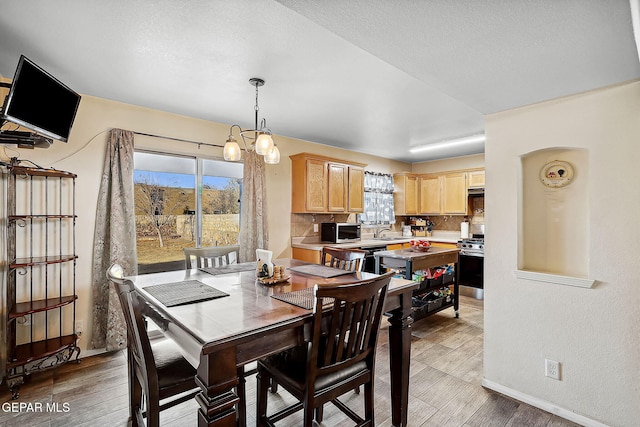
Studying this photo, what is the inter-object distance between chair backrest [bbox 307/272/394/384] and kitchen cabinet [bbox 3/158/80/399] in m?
2.41

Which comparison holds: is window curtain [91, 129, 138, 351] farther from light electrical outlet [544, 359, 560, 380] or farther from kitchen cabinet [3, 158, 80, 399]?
light electrical outlet [544, 359, 560, 380]

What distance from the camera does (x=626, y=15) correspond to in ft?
4.09

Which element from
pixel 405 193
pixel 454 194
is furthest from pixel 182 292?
pixel 454 194

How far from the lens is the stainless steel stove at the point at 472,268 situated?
4.82m

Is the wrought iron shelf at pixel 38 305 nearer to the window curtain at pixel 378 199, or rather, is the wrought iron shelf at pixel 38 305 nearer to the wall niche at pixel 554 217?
the wall niche at pixel 554 217

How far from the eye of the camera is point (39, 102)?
2.03m

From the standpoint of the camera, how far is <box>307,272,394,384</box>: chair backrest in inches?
54.6

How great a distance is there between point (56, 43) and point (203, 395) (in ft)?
7.87

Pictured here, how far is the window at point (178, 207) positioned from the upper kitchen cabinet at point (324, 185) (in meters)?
0.97

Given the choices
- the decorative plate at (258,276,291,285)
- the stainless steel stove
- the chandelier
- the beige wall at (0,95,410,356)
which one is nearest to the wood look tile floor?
the beige wall at (0,95,410,356)

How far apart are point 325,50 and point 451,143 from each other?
127 inches

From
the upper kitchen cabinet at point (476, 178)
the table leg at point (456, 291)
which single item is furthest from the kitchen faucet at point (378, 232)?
the table leg at point (456, 291)

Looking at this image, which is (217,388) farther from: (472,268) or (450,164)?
(450,164)

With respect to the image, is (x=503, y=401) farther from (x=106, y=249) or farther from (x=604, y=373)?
(x=106, y=249)
